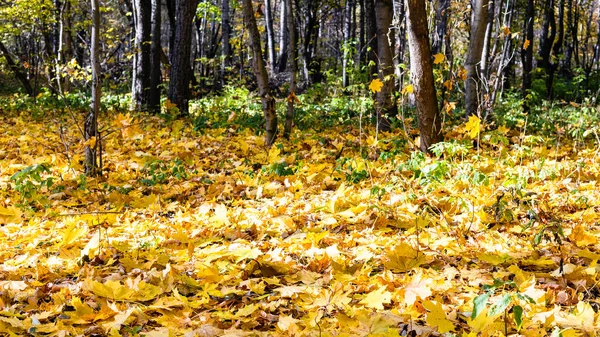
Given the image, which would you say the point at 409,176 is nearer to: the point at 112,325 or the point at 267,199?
the point at 267,199

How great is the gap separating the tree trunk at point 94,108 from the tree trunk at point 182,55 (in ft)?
13.5

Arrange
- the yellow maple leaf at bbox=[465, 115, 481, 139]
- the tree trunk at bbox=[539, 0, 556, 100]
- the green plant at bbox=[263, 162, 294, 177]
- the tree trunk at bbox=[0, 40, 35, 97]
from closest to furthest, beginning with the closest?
the yellow maple leaf at bbox=[465, 115, 481, 139] → the green plant at bbox=[263, 162, 294, 177] → the tree trunk at bbox=[0, 40, 35, 97] → the tree trunk at bbox=[539, 0, 556, 100]

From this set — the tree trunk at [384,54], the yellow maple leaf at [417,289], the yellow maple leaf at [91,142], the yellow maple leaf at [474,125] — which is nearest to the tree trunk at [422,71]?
the yellow maple leaf at [474,125]

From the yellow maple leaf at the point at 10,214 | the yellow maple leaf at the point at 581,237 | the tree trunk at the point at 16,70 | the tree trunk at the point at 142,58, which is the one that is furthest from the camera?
the tree trunk at the point at 16,70

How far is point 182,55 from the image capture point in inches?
355

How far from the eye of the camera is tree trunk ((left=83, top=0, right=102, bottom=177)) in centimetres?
467

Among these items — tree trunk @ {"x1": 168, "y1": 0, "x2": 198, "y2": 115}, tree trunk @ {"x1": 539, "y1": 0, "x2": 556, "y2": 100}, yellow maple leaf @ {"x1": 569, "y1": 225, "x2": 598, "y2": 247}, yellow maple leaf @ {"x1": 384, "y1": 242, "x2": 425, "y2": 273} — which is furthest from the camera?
tree trunk @ {"x1": 539, "y1": 0, "x2": 556, "y2": 100}

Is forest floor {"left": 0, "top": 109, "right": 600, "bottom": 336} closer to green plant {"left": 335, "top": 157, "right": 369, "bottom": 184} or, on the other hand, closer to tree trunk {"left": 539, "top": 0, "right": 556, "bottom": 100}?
green plant {"left": 335, "top": 157, "right": 369, "bottom": 184}

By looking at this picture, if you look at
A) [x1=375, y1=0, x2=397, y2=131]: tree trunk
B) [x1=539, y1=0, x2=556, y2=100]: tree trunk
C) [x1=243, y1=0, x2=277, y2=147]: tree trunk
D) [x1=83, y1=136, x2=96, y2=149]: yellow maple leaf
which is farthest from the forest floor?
[x1=539, y1=0, x2=556, y2=100]: tree trunk

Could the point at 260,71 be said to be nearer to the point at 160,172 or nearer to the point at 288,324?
the point at 160,172

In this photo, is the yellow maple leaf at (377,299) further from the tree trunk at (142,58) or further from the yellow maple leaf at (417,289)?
the tree trunk at (142,58)

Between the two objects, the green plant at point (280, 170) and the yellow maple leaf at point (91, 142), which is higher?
the yellow maple leaf at point (91, 142)

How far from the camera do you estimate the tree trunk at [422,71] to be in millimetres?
5039

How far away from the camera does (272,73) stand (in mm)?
17891
